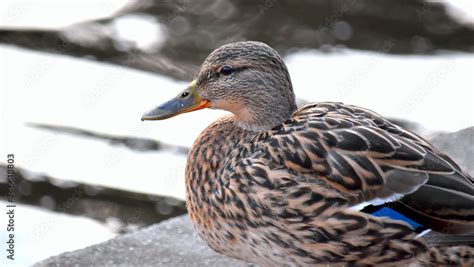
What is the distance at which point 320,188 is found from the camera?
18.7 feet

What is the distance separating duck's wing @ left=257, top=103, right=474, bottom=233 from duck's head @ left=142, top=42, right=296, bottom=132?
0.24m

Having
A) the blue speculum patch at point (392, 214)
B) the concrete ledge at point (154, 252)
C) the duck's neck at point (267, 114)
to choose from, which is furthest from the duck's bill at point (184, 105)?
the blue speculum patch at point (392, 214)

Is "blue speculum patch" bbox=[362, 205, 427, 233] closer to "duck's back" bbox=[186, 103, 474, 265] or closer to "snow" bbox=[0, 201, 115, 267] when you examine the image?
"duck's back" bbox=[186, 103, 474, 265]

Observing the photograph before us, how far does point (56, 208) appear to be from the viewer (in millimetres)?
7988

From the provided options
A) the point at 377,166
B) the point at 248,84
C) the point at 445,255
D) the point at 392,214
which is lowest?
the point at 445,255

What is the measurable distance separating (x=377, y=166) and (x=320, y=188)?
29 centimetres

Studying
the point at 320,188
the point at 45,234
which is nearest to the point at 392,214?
the point at 320,188

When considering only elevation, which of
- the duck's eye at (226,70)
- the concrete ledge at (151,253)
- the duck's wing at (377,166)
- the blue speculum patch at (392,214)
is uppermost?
the duck's eye at (226,70)

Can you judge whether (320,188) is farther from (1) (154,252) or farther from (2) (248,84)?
(1) (154,252)

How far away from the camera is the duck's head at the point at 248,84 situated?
6.20 metres

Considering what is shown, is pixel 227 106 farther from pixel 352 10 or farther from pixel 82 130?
pixel 352 10

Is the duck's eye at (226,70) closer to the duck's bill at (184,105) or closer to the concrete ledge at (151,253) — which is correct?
the duck's bill at (184,105)

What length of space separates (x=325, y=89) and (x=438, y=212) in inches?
142

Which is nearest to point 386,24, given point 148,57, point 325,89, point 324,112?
point 325,89
